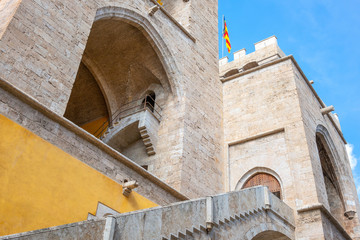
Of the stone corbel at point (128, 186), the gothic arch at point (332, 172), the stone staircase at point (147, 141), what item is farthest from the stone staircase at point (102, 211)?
the gothic arch at point (332, 172)

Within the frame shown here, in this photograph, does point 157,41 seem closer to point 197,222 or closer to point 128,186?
point 128,186

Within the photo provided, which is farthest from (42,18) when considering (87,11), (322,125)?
(322,125)

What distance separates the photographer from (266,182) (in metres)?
10.4

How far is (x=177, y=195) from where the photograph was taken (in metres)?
8.62

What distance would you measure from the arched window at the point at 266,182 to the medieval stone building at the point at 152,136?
7 cm

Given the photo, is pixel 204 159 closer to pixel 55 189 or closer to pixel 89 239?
pixel 55 189

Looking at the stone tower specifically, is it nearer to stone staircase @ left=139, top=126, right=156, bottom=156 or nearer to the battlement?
stone staircase @ left=139, top=126, right=156, bottom=156

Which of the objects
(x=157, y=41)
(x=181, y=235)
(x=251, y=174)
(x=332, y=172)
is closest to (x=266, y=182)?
(x=251, y=174)

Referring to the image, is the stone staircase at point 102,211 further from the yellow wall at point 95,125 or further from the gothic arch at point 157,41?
the yellow wall at point 95,125

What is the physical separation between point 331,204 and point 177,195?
7678 mm

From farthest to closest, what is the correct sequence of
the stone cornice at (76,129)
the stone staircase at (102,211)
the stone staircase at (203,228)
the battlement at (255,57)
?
the battlement at (255,57)
the stone staircase at (102,211)
the stone cornice at (76,129)
the stone staircase at (203,228)

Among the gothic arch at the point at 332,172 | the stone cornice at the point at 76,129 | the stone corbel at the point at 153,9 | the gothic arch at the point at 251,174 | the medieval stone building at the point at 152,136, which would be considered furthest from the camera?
the gothic arch at the point at 332,172

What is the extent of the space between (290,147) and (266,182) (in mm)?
1205

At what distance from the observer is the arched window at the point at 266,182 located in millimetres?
10076
